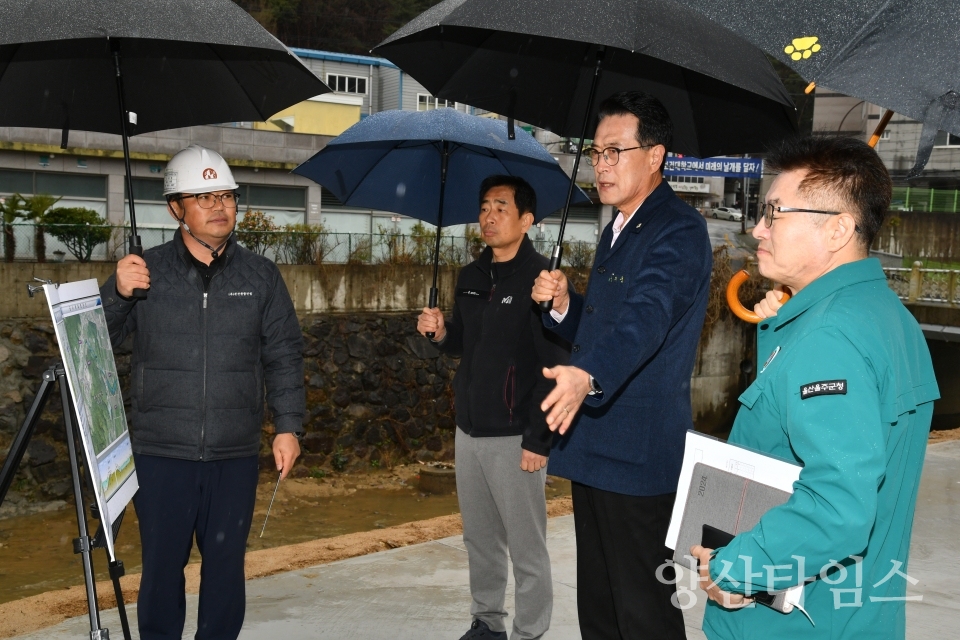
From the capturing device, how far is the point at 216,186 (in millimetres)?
3428

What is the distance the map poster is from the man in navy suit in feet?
4.60

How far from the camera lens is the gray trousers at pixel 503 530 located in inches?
144

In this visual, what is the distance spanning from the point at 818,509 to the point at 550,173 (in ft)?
10.2

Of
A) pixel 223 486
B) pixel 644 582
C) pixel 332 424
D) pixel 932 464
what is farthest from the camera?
pixel 332 424

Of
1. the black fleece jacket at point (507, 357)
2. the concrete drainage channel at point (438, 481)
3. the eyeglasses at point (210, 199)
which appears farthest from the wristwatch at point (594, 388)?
the concrete drainage channel at point (438, 481)

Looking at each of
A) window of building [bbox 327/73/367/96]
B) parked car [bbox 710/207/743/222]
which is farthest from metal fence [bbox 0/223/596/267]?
parked car [bbox 710/207/743/222]

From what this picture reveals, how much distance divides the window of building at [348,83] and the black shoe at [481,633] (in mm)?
25393

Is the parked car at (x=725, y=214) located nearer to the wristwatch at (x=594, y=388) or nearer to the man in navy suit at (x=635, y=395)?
the man in navy suit at (x=635, y=395)

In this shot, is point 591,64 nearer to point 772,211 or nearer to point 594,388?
point 594,388

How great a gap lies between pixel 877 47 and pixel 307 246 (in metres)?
13.0

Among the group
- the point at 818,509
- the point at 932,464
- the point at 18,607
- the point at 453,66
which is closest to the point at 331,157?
the point at 453,66

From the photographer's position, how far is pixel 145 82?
3740 mm

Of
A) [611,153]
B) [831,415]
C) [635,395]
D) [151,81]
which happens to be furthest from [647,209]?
[151,81]

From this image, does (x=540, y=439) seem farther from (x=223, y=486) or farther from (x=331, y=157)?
(x=331, y=157)
